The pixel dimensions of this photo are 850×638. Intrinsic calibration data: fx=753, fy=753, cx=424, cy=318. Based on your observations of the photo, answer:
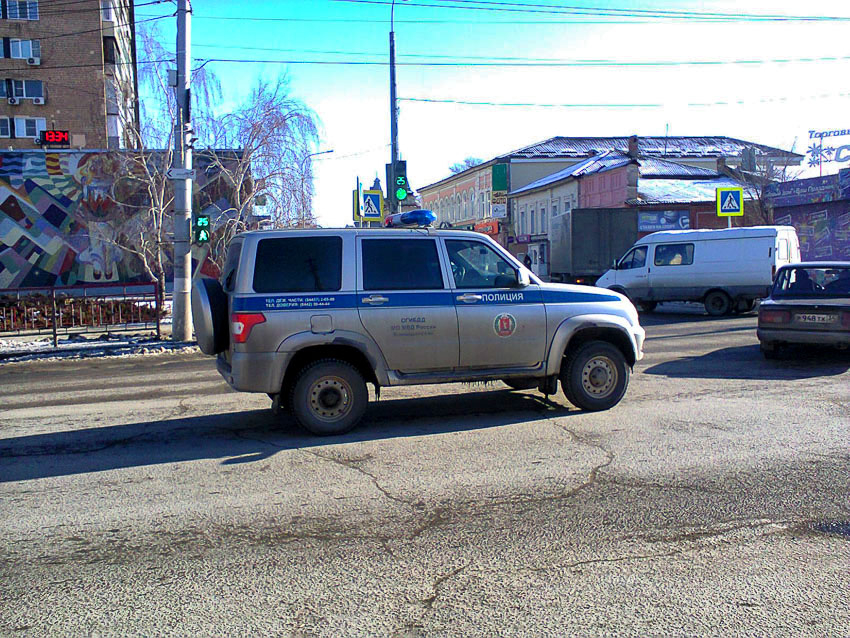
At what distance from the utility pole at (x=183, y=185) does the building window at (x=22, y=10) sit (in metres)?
38.6

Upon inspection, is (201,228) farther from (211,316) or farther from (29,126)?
(29,126)

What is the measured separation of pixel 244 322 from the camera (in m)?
6.93

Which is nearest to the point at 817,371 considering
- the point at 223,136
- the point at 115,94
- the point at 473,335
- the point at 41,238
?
the point at 473,335

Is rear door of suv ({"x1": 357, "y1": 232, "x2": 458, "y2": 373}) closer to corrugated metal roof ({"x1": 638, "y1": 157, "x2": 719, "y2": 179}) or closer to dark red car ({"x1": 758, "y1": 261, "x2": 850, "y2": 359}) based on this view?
dark red car ({"x1": 758, "y1": 261, "x2": 850, "y2": 359})

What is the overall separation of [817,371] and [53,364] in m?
13.2

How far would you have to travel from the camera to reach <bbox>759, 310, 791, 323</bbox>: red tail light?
1158cm

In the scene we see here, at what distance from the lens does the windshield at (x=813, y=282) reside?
37.9 ft

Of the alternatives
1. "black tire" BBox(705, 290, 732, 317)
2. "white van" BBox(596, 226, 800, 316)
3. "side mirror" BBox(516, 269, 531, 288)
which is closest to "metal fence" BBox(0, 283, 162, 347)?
"side mirror" BBox(516, 269, 531, 288)

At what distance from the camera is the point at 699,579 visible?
13.1 feet

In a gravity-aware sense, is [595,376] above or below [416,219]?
below

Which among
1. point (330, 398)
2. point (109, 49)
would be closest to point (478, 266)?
point (330, 398)

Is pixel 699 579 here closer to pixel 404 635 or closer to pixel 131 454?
pixel 404 635

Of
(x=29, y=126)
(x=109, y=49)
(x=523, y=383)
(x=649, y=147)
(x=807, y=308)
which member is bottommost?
(x=523, y=383)

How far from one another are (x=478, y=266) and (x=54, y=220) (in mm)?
31940
